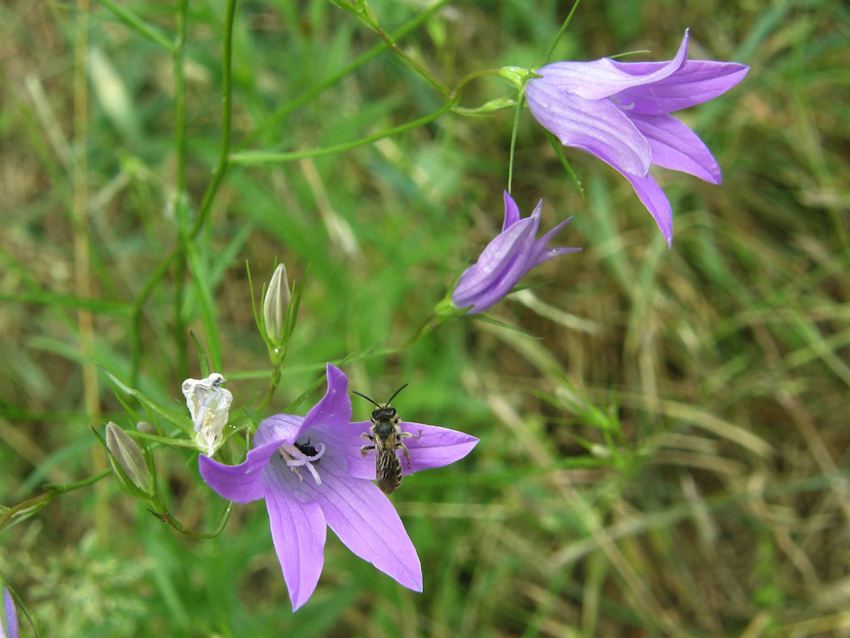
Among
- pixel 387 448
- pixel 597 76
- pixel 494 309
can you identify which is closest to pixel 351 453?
pixel 387 448

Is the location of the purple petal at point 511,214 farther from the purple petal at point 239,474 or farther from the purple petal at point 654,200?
the purple petal at point 239,474

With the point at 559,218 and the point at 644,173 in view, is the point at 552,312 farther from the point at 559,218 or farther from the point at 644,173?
the point at 644,173

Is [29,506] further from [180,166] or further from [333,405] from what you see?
[180,166]

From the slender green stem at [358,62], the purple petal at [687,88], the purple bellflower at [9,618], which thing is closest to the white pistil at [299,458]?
the purple bellflower at [9,618]

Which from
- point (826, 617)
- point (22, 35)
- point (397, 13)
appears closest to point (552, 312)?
point (397, 13)

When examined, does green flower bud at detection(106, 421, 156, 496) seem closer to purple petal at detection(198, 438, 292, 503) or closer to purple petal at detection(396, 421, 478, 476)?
purple petal at detection(198, 438, 292, 503)

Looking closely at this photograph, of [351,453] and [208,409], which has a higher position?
[208,409]
